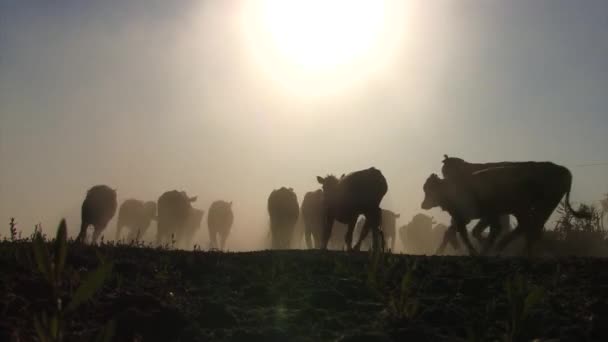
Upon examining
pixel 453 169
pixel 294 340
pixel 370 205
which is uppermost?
pixel 453 169

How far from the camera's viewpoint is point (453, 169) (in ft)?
44.8

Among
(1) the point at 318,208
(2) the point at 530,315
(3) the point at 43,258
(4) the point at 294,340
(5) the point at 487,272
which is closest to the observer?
(3) the point at 43,258

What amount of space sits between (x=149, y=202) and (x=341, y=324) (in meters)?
36.0

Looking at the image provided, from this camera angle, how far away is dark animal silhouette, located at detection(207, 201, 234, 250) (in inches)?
1328

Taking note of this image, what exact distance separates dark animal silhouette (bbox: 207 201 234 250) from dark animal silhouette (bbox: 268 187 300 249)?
448 inches

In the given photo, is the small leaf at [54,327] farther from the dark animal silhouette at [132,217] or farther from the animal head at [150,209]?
the animal head at [150,209]

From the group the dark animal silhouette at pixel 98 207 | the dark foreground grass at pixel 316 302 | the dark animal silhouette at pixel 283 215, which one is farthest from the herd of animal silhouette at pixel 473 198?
the dark animal silhouette at pixel 283 215

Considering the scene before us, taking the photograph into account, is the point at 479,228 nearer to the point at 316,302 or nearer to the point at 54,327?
the point at 316,302

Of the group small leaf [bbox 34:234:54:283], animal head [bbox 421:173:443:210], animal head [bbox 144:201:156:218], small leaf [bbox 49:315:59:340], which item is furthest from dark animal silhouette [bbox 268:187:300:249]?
small leaf [bbox 49:315:59:340]

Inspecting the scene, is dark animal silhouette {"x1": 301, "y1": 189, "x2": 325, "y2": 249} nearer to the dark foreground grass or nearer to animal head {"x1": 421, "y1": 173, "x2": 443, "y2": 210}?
animal head {"x1": 421, "y1": 173, "x2": 443, "y2": 210}

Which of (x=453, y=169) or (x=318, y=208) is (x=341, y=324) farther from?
(x=318, y=208)

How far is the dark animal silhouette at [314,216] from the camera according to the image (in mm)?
25906

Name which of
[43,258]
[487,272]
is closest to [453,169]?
[487,272]

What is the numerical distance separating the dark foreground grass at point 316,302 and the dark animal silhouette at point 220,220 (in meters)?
27.8
